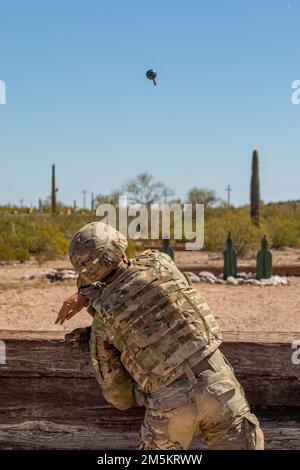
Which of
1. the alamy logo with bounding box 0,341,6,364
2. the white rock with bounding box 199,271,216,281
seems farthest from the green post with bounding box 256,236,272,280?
the alamy logo with bounding box 0,341,6,364

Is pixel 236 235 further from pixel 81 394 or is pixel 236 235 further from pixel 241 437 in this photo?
pixel 241 437

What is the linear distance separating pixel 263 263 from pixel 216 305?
3.16 m

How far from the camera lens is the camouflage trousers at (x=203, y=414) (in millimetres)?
2551

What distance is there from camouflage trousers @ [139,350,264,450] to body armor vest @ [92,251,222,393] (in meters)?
0.06

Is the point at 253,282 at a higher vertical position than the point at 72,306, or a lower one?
lower

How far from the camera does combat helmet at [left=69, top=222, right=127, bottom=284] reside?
2.61 m

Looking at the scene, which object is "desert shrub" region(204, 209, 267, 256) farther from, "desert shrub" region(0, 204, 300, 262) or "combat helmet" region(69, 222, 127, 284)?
"combat helmet" region(69, 222, 127, 284)

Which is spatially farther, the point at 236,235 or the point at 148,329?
the point at 236,235

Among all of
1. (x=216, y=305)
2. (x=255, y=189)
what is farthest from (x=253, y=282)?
(x=255, y=189)

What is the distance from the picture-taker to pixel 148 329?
2.57 m

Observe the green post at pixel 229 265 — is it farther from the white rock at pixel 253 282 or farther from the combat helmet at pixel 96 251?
the combat helmet at pixel 96 251

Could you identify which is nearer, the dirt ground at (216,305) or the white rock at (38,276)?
the dirt ground at (216,305)

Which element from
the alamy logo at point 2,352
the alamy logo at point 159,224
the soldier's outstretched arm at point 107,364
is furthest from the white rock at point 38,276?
the soldier's outstretched arm at point 107,364
